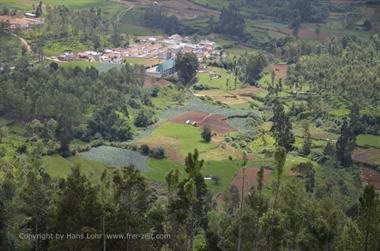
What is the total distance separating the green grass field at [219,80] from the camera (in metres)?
78.5

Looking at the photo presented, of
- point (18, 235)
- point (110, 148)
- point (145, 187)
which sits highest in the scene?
point (145, 187)

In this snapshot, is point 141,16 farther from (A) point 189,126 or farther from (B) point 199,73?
(A) point 189,126

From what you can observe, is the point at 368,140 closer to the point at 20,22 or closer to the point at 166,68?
the point at 166,68

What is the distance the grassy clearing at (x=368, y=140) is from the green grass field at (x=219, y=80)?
72.5 feet

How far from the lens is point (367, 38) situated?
9850 cm

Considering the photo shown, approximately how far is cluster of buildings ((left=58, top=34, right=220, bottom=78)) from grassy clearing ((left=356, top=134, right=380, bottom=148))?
27879 millimetres

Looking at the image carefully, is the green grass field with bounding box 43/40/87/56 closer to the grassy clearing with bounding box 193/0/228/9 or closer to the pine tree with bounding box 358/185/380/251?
the grassy clearing with bounding box 193/0/228/9

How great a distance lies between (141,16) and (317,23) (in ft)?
100

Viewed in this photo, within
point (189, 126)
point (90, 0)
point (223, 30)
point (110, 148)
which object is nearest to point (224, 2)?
point (223, 30)

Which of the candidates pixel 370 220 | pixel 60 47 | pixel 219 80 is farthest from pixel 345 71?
pixel 370 220

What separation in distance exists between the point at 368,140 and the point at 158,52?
38.1 m

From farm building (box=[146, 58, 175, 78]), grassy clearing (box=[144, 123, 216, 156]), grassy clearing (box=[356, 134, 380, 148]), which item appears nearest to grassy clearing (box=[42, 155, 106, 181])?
grassy clearing (box=[144, 123, 216, 156])

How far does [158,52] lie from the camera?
89.1 metres

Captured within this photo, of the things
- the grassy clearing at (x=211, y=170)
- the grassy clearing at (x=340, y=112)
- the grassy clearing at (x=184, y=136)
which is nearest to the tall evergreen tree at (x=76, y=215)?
the grassy clearing at (x=211, y=170)
